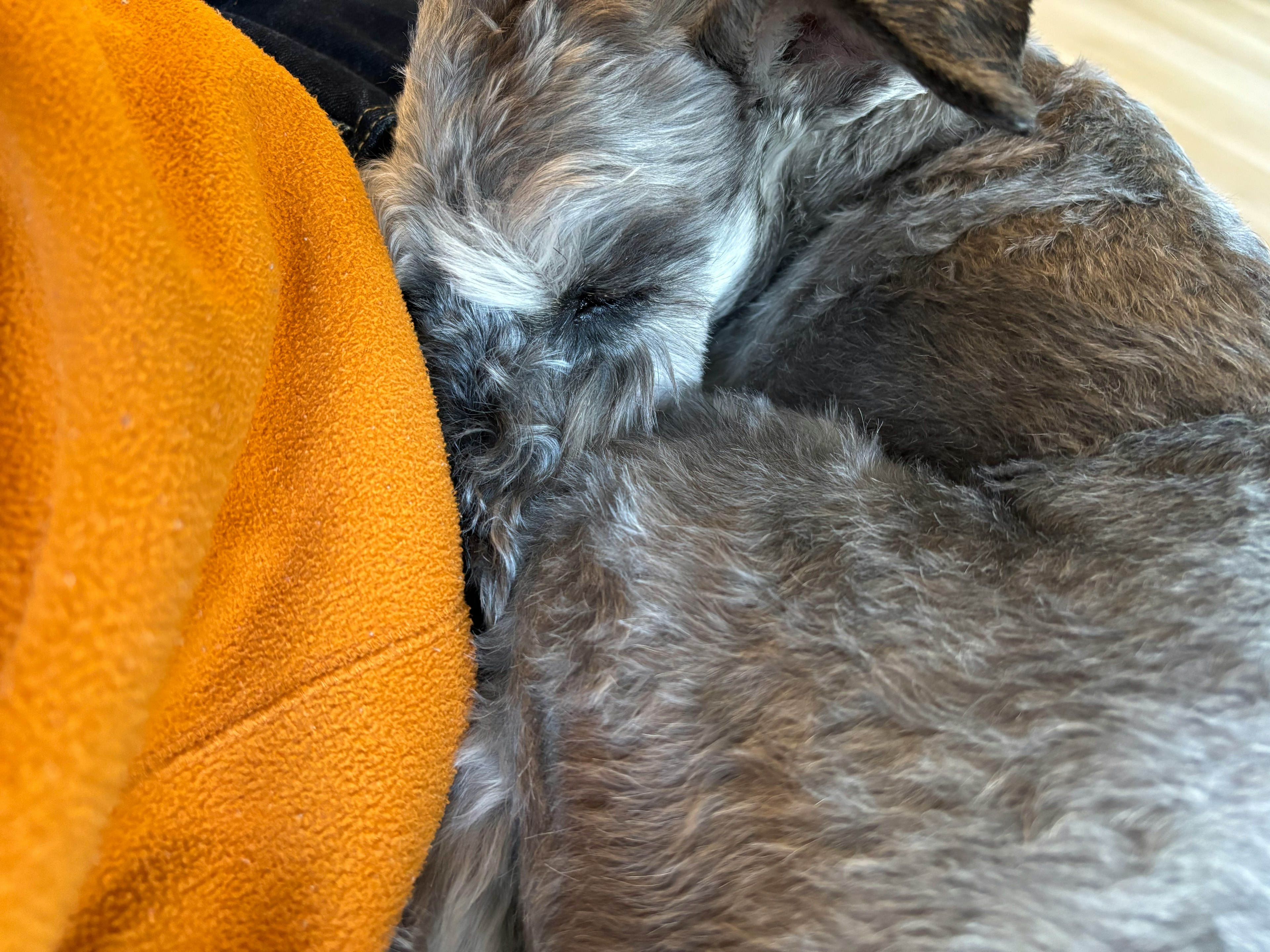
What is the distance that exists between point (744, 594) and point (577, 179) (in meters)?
0.77

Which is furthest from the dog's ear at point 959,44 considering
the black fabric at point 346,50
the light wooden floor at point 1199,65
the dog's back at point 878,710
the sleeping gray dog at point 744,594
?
the light wooden floor at point 1199,65

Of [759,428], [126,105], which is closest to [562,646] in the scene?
[759,428]

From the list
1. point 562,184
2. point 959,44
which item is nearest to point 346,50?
point 562,184

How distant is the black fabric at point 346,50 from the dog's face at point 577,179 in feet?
0.61

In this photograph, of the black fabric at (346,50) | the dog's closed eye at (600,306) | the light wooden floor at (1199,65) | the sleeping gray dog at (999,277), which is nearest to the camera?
the sleeping gray dog at (999,277)

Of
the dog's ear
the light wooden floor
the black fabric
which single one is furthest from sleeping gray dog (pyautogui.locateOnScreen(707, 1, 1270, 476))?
the light wooden floor

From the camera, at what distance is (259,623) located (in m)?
1.02

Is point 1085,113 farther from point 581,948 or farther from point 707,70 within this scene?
point 581,948

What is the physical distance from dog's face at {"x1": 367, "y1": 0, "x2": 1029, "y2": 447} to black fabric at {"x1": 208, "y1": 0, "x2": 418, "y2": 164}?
185 mm

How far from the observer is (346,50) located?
1.91 metres

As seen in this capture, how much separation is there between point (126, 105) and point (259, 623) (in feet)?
2.14

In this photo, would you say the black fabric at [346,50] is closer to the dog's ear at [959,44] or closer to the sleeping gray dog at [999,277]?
the sleeping gray dog at [999,277]

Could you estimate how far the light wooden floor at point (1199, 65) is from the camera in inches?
95.4

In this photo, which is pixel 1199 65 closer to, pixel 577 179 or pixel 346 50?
pixel 577 179
